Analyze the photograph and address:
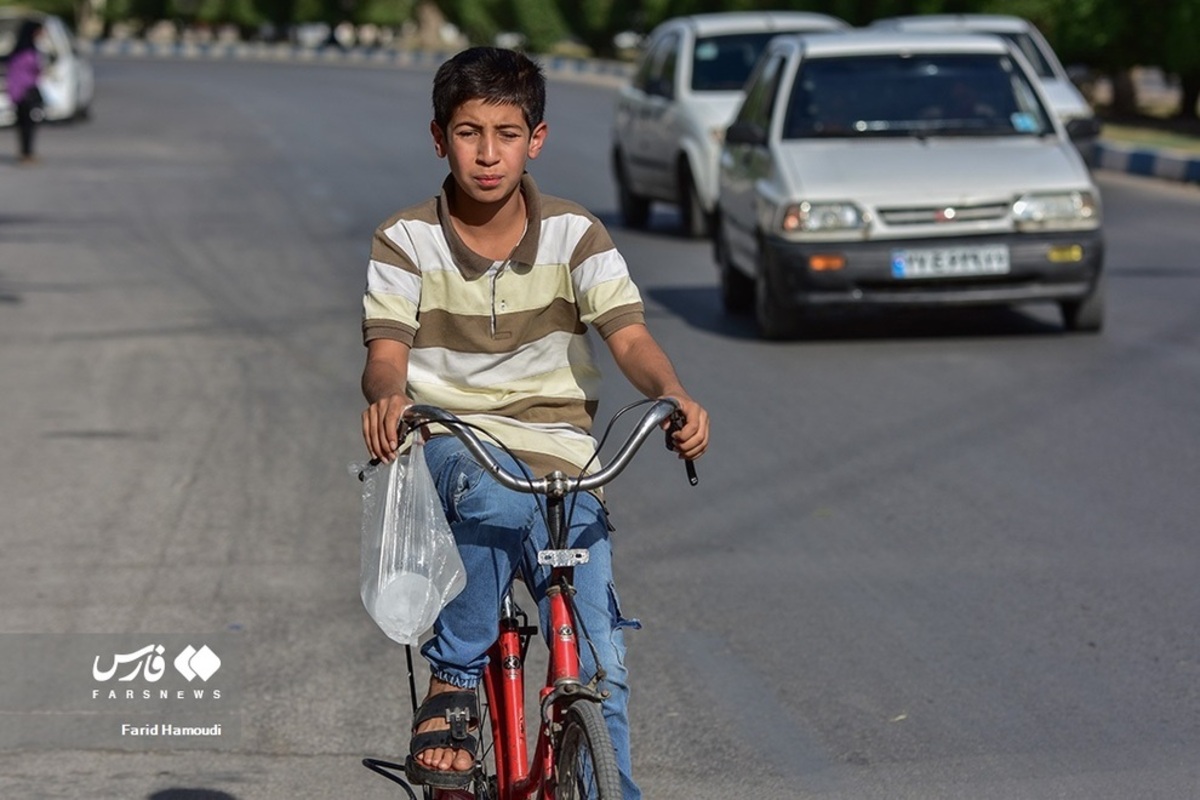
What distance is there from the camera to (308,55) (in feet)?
227

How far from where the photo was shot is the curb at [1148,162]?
22.4m

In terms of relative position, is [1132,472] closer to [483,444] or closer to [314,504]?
[314,504]

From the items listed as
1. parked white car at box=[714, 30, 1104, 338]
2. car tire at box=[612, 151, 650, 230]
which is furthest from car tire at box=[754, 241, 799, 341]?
car tire at box=[612, 151, 650, 230]

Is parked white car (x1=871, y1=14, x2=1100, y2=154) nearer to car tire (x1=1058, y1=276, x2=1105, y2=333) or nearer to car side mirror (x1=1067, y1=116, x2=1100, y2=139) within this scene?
car side mirror (x1=1067, y1=116, x2=1100, y2=139)

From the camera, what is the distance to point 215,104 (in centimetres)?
3803

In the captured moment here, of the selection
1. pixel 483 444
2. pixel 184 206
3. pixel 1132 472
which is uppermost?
pixel 483 444

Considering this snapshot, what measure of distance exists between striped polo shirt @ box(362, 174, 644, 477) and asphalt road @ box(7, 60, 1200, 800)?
1.44 meters

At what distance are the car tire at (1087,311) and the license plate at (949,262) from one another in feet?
1.80

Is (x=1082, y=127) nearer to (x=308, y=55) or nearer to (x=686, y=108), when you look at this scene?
(x=686, y=108)

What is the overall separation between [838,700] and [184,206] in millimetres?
15405

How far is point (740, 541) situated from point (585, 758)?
408 cm

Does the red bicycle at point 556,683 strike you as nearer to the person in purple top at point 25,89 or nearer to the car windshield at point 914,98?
the car windshield at point 914,98

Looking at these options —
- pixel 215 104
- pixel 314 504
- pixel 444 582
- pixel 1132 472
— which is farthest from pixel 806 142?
pixel 215 104

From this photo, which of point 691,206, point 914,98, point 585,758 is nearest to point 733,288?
point 914,98
